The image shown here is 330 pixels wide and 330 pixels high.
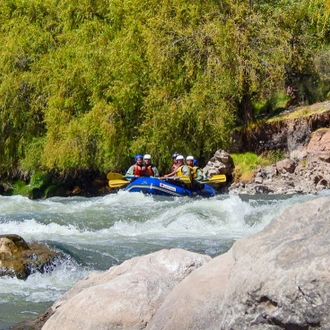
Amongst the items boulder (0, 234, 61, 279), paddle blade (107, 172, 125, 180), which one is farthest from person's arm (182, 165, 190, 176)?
boulder (0, 234, 61, 279)

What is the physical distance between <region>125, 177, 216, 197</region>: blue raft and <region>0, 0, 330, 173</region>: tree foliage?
7.20 feet

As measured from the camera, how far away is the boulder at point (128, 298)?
12.7ft

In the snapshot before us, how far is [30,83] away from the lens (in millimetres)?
22766

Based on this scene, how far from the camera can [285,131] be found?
18.9 meters

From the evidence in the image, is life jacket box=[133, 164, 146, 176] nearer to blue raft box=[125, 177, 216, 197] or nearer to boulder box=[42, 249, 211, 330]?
blue raft box=[125, 177, 216, 197]

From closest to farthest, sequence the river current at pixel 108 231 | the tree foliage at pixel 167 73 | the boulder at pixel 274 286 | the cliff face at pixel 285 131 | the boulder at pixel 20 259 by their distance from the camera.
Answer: the boulder at pixel 274 286 → the river current at pixel 108 231 → the boulder at pixel 20 259 → the cliff face at pixel 285 131 → the tree foliage at pixel 167 73

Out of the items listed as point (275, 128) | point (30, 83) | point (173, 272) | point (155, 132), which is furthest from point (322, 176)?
point (173, 272)

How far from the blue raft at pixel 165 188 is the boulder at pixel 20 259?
904 cm

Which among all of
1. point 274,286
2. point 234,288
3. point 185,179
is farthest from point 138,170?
point 274,286

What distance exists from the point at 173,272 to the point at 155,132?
15.0 meters

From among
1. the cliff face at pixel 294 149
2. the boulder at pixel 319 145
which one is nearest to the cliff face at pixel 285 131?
the cliff face at pixel 294 149

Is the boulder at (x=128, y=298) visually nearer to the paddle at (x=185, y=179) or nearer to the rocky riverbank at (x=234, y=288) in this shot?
the rocky riverbank at (x=234, y=288)

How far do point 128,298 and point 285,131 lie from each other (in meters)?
15.3

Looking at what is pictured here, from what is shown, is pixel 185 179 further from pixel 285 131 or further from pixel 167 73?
pixel 167 73
